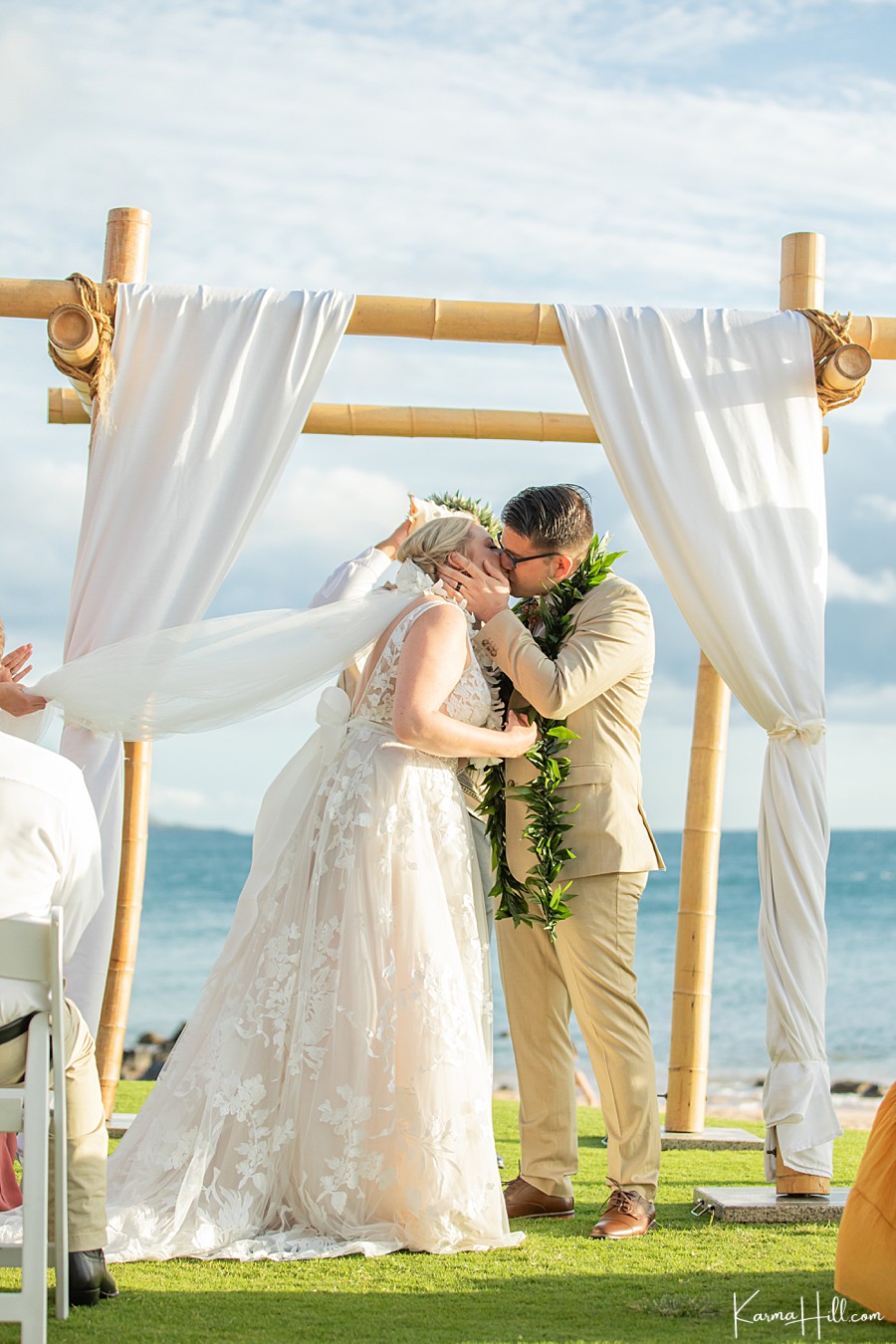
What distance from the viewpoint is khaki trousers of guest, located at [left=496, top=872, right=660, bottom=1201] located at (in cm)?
397

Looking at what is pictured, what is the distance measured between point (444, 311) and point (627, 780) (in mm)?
1797

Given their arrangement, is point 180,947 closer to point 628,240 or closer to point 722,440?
point 628,240

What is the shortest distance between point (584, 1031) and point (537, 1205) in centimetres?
57

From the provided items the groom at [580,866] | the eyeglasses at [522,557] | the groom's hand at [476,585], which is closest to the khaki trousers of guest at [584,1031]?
the groom at [580,866]

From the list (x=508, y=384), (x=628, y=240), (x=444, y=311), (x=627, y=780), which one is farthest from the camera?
(x=508, y=384)

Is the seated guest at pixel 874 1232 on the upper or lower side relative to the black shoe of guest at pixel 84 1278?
upper

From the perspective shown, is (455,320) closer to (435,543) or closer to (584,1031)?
(435,543)

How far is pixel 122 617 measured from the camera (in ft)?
14.7

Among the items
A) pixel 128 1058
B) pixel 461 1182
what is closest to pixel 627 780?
pixel 461 1182

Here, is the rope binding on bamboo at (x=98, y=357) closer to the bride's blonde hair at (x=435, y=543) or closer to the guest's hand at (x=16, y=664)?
the guest's hand at (x=16, y=664)

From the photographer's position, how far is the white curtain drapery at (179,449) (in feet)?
14.7

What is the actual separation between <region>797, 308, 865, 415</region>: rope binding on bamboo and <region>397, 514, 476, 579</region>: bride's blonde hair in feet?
4.78

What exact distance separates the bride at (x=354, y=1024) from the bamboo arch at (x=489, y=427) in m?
1.22

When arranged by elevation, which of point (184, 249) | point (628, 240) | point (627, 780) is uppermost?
point (628, 240)
